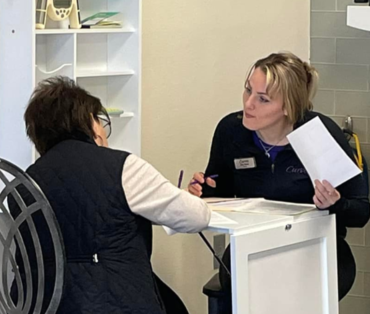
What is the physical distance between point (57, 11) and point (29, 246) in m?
0.80

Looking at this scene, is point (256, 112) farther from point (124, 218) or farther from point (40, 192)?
point (40, 192)

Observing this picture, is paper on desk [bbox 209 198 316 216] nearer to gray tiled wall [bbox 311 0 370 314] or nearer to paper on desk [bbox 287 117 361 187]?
paper on desk [bbox 287 117 361 187]

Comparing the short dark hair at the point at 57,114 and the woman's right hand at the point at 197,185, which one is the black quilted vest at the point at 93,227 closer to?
the short dark hair at the point at 57,114

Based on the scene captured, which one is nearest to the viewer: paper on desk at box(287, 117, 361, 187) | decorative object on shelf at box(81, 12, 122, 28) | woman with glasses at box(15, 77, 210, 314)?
woman with glasses at box(15, 77, 210, 314)

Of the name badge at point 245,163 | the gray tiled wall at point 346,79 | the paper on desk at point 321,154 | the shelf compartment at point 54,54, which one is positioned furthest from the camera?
the gray tiled wall at point 346,79

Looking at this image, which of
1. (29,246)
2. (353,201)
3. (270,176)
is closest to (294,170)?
(270,176)

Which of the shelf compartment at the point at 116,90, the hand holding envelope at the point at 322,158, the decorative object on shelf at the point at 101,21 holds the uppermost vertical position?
the decorative object on shelf at the point at 101,21

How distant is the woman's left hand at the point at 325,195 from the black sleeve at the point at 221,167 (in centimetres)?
48

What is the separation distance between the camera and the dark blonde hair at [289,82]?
2764 millimetres

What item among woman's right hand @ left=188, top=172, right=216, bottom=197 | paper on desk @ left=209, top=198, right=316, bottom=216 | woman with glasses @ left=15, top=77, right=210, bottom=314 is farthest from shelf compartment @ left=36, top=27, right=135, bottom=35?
paper on desk @ left=209, top=198, right=316, bottom=216

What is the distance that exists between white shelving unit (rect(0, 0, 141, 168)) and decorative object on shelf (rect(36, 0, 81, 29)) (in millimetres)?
36

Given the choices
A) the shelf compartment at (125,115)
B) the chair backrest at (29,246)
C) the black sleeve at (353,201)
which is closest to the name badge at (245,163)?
the black sleeve at (353,201)

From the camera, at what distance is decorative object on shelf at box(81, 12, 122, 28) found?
275 cm

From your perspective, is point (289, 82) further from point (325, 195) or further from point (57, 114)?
point (57, 114)
